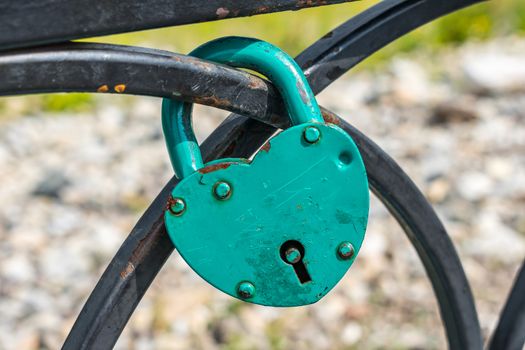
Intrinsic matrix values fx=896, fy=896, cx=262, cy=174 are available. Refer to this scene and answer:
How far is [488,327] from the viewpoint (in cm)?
214

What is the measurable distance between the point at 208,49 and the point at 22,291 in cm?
201

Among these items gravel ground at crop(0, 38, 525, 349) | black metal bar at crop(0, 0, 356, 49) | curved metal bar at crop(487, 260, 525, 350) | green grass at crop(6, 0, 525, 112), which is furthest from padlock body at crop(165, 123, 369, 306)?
green grass at crop(6, 0, 525, 112)

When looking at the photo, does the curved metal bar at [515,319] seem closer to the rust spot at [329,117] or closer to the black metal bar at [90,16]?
the rust spot at [329,117]

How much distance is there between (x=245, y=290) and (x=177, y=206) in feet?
0.29

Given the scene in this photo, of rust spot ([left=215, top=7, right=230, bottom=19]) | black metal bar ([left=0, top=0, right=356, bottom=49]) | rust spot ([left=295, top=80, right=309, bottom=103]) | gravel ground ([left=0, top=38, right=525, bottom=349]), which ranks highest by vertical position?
black metal bar ([left=0, top=0, right=356, bottom=49])

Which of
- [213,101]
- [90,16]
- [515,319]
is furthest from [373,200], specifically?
[90,16]

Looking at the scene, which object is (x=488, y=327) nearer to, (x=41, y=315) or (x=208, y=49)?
(x=41, y=315)

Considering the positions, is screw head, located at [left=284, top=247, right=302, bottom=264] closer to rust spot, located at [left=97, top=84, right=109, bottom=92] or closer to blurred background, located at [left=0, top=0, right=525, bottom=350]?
rust spot, located at [left=97, top=84, right=109, bottom=92]

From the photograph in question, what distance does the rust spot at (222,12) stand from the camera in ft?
2.13

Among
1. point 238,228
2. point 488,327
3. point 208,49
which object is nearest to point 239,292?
point 238,228

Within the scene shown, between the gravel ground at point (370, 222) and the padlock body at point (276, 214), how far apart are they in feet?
4.77

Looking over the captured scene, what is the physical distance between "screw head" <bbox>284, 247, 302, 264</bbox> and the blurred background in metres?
1.46

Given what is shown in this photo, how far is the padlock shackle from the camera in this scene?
2.25ft

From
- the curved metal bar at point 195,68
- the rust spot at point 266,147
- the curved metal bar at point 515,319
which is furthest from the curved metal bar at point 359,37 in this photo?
the curved metal bar at point 515,319
